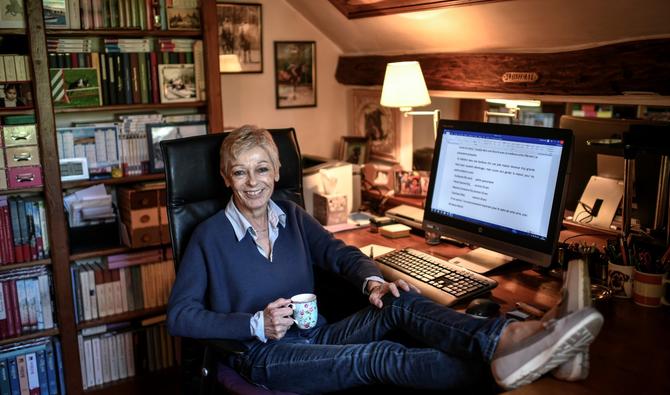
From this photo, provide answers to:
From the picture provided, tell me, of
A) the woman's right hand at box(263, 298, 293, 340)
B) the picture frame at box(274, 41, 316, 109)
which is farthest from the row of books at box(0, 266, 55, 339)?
the picture frame at box(274, 41, 316, 109)

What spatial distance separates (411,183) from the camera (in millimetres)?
3080

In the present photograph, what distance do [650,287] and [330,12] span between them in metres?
2.28

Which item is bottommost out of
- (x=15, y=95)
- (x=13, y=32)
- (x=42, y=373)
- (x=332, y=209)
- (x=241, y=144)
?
(x=42, y=373)

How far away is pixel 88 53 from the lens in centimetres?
275

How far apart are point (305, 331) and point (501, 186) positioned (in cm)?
82

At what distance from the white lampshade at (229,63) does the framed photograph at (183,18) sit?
455 mm

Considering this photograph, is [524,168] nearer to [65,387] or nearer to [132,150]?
[132,150]

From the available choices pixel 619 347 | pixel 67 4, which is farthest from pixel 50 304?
pixel 619 347

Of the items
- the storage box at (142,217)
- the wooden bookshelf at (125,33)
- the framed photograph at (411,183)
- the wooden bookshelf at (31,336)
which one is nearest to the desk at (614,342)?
the framed photograph at (411,183)

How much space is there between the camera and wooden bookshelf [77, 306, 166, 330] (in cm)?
292

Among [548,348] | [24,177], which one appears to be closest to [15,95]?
[24,177]

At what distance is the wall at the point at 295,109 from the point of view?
3492 mm

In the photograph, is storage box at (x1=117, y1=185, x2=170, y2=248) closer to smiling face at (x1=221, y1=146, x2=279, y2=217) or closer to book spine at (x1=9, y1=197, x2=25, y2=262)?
book spine at (x1=9, y1=197, x2=25, y2=262)

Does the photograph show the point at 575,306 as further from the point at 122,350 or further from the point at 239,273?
the point at 122,350
